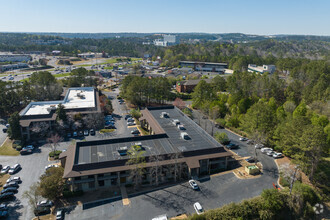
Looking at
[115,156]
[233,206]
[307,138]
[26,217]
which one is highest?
[307,138]

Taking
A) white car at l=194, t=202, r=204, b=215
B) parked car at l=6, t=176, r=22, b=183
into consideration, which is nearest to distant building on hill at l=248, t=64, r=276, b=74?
white car at l=194, t=202, r=204, b=215

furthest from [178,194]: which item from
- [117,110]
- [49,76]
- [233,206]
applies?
[49,76]

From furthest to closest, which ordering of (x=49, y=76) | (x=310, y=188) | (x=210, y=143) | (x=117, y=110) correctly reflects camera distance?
1. (x=49, y=76)
2. (x=117, y=110)
3. (x=210, y=143)
4. (x=310, y=188)

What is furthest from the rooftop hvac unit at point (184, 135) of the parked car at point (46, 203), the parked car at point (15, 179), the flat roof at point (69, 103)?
the flat roof at point (69, 103)

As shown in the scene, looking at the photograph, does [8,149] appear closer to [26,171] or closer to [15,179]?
[26,171]

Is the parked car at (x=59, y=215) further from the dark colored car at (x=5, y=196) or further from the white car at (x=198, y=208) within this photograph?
the white car at (x=198, y=208)

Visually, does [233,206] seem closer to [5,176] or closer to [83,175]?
[83,175]

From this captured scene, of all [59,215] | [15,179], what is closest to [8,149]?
[15,179]

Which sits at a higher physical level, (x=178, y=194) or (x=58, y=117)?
(x=58, y=117)
